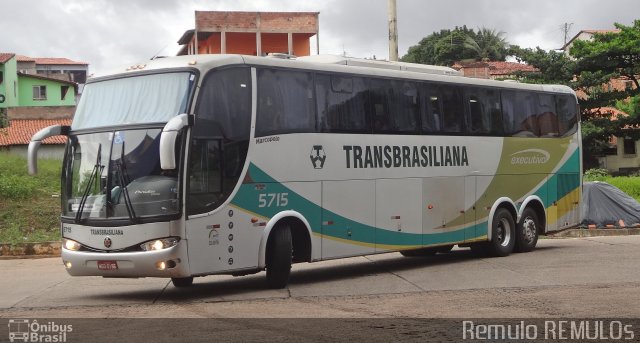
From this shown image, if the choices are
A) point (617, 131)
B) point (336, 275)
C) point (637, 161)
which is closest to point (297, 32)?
point (617, 131)

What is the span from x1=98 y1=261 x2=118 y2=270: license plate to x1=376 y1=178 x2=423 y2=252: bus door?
522cm

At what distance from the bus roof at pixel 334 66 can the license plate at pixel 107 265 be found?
2807 millimetres

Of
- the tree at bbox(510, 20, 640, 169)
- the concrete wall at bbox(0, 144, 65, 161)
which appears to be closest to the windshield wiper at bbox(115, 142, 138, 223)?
the tree at bbox(510, 20, 640, 169)

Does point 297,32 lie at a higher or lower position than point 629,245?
higher

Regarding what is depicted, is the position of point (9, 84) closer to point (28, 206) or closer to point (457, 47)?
point (457, 47)

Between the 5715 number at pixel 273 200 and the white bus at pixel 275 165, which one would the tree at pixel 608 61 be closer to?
the white bus at pixel 275 165

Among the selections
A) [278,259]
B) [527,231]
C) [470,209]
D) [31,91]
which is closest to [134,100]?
[278,259]

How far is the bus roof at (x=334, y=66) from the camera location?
14117 millimetres

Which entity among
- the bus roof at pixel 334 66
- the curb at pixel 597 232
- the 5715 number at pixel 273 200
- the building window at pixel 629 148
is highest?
the bus roof at pixel 334 66

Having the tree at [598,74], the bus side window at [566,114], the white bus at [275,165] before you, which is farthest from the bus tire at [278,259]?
the tree at [598,74]

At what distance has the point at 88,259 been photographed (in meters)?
13.7

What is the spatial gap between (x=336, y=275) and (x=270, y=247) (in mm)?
2941

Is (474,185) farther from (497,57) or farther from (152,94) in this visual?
(497,57)

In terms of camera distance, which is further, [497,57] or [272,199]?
[497,57]
